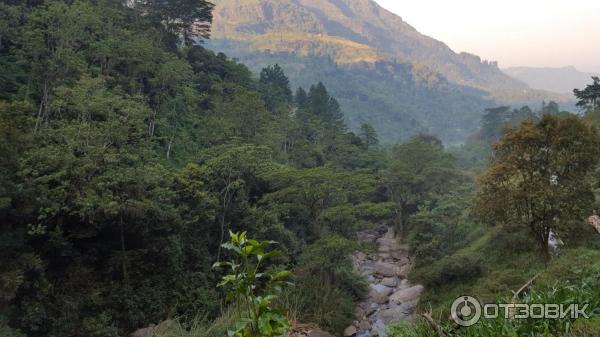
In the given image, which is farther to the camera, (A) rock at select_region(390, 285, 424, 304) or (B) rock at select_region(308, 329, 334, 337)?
(A) rock at select_region(390, 285, 424, 304)

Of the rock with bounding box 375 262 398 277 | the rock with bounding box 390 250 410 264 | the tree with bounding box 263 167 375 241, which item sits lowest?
the rock with bounding box 390 250 410 264

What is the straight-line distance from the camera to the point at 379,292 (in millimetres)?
20250

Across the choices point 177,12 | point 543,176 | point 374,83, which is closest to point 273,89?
point 177,12

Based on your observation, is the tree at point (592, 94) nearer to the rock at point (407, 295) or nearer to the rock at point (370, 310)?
the rock at point (407, 295)

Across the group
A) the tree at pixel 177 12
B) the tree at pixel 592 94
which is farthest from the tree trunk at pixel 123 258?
the tree at pixel 592 94

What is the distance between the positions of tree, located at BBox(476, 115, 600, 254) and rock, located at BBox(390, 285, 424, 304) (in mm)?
6724

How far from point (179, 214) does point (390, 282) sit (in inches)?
491

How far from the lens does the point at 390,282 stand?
21953 millimetres

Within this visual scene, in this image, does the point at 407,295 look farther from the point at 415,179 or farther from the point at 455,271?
the point at 415,179

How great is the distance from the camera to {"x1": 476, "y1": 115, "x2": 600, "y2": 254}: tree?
1209 centimetres

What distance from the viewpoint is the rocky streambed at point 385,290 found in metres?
16.6

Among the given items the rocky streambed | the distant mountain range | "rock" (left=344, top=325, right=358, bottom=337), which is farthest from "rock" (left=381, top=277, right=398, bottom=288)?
the distant mountain range

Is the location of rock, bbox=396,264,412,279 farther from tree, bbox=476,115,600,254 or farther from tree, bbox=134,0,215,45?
tree, bbox=134,0,215,45

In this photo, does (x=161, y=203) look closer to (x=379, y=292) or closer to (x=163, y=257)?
(x=163, y=257)
